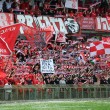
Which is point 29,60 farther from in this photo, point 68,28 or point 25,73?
point 68,28

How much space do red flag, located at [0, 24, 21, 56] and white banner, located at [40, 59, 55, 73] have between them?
13.7ft

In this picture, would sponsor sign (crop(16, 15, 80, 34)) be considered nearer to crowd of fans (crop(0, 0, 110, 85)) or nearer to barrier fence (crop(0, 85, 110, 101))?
crowd of fans (crop(0, 0, 110, 85))

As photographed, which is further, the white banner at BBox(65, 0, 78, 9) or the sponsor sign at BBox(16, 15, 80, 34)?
the white banner at BBox(65, 0, 78, 9)

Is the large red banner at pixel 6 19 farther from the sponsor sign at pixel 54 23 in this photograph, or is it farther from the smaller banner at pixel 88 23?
the smaller banner at pixel 88 23

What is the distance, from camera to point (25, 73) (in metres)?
33.1

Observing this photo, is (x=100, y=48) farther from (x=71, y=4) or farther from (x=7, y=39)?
(x=71, y=4)

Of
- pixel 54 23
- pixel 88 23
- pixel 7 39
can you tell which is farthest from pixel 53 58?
pixel 88 23

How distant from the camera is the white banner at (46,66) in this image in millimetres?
35281

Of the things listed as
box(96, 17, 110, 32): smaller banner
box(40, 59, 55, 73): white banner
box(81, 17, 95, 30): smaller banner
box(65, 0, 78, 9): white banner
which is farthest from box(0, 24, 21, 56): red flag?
box(96, 17, 110, 32): smaller banner

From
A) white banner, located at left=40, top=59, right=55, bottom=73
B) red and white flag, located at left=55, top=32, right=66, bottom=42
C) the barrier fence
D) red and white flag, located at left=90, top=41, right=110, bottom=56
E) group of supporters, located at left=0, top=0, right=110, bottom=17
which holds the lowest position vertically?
the barrier fence

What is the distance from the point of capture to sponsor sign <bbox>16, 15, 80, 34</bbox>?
40959 mm

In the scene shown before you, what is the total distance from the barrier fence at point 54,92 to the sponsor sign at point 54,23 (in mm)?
9036

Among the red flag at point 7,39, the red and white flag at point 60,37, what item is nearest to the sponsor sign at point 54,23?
the red and white flag at point 60,37

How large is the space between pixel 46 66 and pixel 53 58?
1.86 m
